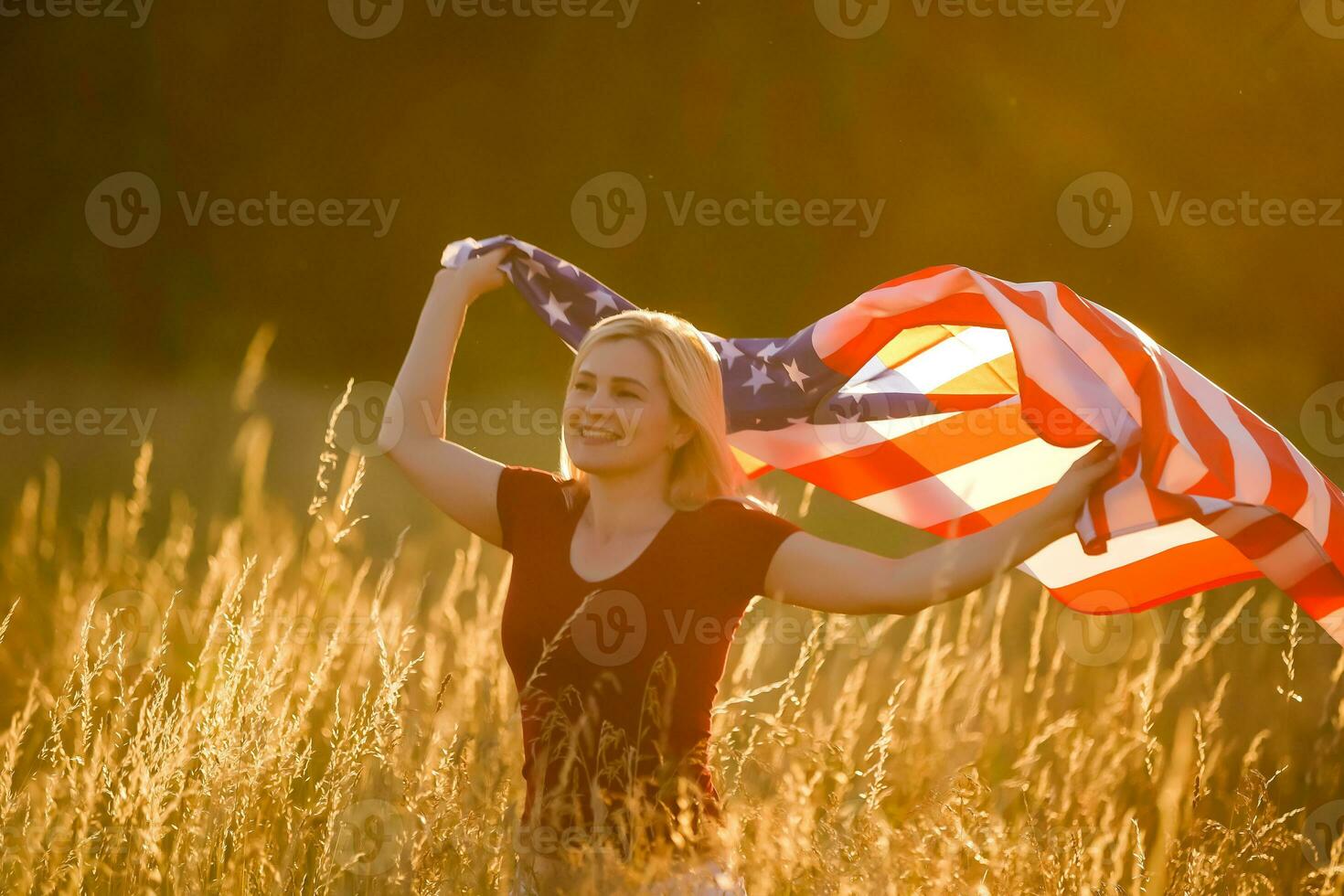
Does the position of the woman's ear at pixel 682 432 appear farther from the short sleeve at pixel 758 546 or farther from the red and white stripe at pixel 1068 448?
the red and white stripe at pixel 1068 448

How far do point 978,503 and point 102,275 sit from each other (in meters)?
14.4

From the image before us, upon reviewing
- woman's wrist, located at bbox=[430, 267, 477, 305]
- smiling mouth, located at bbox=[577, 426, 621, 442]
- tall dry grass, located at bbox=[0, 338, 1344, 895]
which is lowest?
tall dry grass, located at bbox=[0, 338, 1344, 895]

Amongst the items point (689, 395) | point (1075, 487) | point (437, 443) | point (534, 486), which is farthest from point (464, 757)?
point (1075, 487)

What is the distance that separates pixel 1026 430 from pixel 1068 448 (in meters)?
0.45

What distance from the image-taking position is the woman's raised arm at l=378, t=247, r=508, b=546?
2.73 m

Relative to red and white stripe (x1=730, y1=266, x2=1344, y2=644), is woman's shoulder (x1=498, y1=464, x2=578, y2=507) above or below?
below

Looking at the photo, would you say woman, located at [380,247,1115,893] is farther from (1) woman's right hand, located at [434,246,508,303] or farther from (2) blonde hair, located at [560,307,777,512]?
(1) woman's right hand, located at [434,246,508,303]

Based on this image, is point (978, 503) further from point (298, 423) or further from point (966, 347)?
point (298, 423)

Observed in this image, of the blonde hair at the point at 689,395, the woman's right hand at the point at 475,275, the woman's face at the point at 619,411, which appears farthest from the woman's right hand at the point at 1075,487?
the woman's right hand at the point at 475,275

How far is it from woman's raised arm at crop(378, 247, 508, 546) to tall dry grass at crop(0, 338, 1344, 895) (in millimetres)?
249

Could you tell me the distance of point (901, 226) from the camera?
45.0ft

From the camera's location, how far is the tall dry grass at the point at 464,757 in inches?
94.1

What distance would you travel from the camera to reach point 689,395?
8.42 ft

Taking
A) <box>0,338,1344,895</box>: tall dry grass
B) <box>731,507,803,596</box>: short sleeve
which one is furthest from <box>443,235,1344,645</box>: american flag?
<box>731,507,803,596</box>: short sleeve
